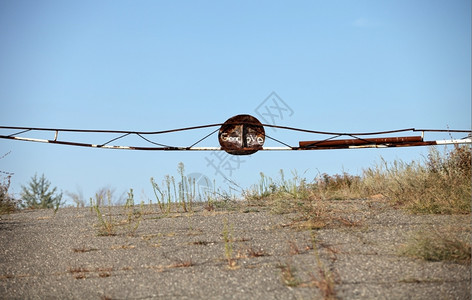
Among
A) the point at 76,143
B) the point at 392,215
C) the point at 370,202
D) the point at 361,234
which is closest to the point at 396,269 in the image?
the point at 361,234

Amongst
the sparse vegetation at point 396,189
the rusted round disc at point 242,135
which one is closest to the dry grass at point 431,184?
the sparse vegetation at point 396,189

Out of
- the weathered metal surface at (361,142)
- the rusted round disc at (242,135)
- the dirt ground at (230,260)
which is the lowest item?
the dirt ground at (230,260)

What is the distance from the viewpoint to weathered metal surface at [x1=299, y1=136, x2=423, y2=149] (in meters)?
10.1

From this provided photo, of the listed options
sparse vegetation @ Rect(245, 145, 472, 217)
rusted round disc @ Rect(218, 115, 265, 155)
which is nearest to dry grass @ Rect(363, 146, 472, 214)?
sparse vegetation @ Rect(245, 145, 472, 217)

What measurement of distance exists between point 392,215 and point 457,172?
3.43 metres

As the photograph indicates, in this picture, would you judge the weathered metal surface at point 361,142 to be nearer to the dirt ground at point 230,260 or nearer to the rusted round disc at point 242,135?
the rusted round disc at point 242,135

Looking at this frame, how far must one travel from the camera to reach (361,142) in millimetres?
10086

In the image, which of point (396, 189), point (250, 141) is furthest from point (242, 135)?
point (396, 189)

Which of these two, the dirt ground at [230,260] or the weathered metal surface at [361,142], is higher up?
the weathered metal surface at [361,142]

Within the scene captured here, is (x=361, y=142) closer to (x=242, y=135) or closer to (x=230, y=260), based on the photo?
(x=242, y=135)

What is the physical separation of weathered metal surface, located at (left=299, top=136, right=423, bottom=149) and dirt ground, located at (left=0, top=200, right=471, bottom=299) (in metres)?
1.47

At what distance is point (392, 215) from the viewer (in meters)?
10.7

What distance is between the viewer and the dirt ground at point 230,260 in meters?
6.33

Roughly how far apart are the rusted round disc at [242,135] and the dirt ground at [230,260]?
1506 millimetres
